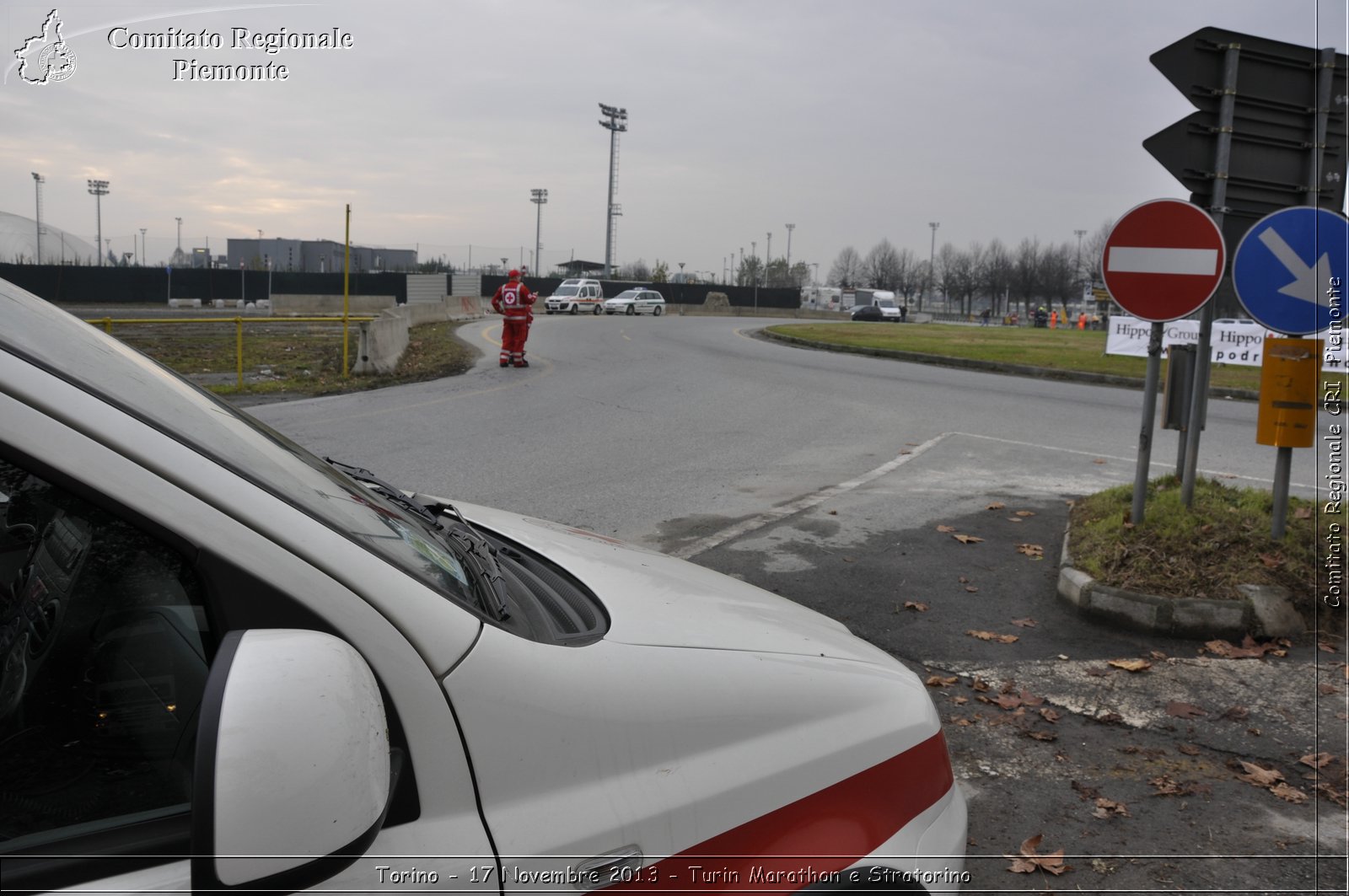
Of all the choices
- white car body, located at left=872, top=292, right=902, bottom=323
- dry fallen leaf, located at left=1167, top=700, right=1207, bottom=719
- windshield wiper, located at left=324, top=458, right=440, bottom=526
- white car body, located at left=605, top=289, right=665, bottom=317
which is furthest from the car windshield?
white car body, located at left=872, top=292, right=902, bottom=323

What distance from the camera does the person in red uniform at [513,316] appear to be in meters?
19.2

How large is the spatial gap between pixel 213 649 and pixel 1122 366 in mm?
23471

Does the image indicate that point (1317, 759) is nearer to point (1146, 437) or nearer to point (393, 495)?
point (1146, 437)

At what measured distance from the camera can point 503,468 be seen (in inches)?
368

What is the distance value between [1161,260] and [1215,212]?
1036mm

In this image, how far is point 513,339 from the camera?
63.6 feet

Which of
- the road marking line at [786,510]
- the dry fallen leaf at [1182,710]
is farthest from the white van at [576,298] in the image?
the dry fallen leaf at [1182,710]

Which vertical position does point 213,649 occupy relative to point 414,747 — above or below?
above

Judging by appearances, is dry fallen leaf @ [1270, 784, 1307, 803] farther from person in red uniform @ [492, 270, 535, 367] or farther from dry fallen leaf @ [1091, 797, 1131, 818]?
person in red uniform @ [492, 270, 535, 367]

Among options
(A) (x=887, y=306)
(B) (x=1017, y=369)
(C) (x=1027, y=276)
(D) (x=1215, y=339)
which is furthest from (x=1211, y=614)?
(C) (x=1027, y=276)

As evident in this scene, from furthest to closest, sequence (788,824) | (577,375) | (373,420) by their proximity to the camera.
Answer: (577,375)
(373,420)
(788,824)

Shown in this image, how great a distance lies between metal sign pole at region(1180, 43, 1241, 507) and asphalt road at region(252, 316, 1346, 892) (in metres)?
1.04

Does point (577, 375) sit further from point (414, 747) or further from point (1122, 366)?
point (414, 747)

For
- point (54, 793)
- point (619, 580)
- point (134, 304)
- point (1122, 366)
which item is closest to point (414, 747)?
point (54, 793)
